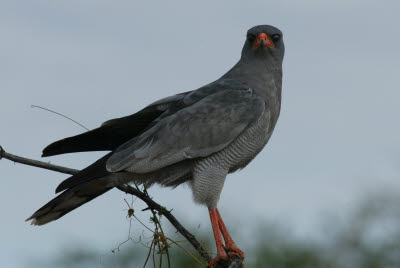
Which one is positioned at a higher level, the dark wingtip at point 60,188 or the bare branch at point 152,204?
the dark wingtip at point 60,188

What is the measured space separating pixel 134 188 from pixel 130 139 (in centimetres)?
60

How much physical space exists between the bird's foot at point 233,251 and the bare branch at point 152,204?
0.06 metres

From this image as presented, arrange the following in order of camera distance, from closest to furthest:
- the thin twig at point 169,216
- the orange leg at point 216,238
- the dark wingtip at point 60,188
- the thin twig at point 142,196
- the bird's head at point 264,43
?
the thin twig at point 142,196 → the thin twig at point 169,216 → the dark wingtip at point 60,188 → the orange leg at point 216,238 → the bird's head at point 264,43

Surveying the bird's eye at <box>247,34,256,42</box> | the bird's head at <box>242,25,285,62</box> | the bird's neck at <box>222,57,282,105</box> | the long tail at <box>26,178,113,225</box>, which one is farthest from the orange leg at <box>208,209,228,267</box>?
the bird's eye at <box>247,34,256,42</box>

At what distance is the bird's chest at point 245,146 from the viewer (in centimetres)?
573

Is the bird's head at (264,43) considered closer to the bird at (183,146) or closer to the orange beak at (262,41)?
the orange beak at (262,41)

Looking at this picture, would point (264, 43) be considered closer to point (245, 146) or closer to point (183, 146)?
point (245, 146)

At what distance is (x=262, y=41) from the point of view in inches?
244

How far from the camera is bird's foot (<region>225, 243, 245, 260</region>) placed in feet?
18.8

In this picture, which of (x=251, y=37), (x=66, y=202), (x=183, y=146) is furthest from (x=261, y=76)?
(x=66, y=202)

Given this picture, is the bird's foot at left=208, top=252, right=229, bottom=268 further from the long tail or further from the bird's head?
the bird's head

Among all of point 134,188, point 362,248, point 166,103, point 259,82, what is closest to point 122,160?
point 134,188

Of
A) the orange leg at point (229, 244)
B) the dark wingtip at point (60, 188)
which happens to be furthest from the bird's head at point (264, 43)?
the dark wingtip at point (60, 188)

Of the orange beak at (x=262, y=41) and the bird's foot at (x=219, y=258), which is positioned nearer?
the bird's foot at (x=219, y=258)
